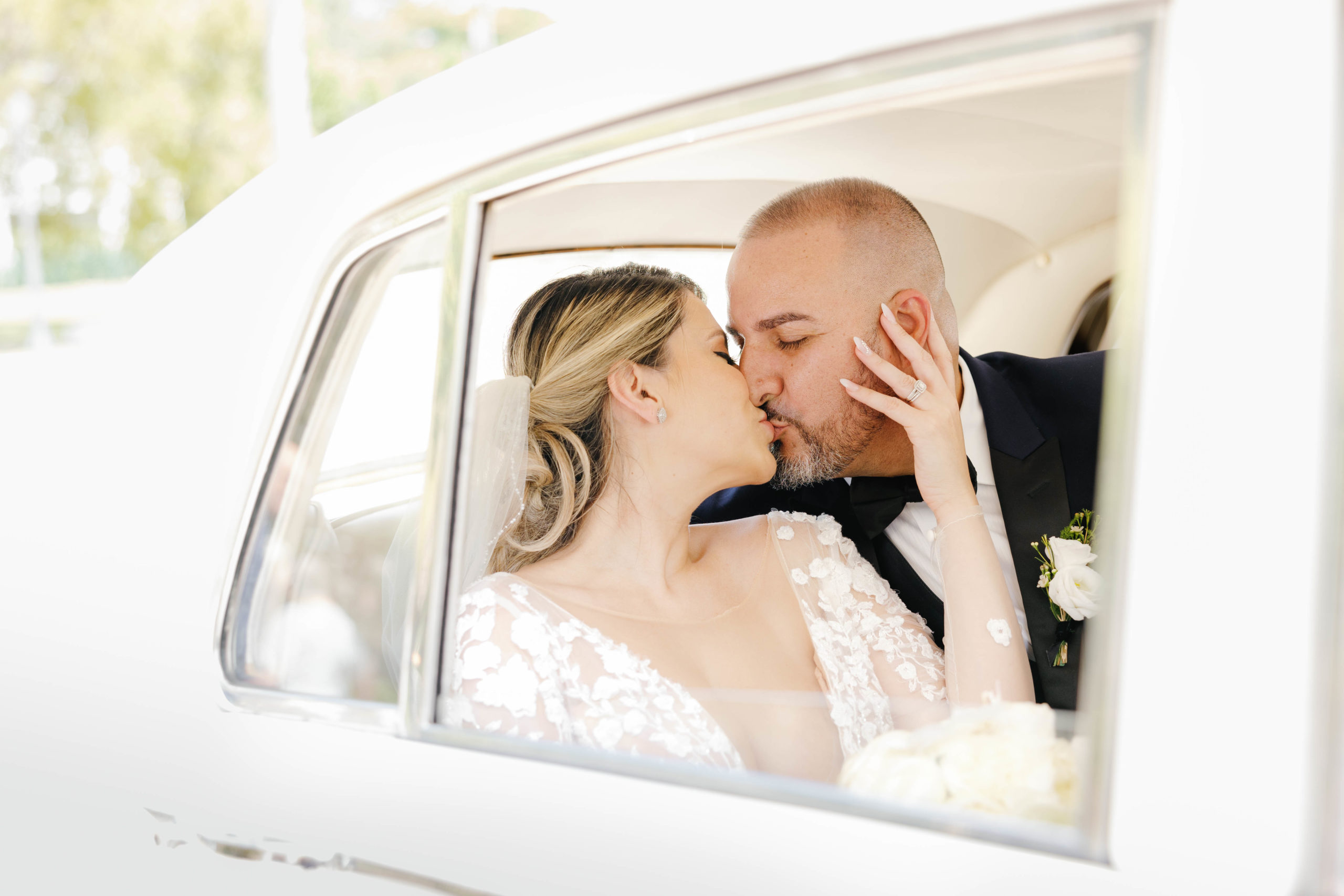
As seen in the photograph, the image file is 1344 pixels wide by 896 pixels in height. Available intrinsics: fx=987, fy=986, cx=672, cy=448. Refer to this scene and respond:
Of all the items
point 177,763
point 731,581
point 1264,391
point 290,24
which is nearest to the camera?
point 1264,391

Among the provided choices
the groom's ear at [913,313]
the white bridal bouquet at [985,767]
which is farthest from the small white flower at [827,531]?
the white bridal bouquet at [985,767]

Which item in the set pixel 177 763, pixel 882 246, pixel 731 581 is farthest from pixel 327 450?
pixel 882 246

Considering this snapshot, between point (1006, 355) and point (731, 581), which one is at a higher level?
point (1006, 355)

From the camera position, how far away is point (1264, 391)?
72 centimetres

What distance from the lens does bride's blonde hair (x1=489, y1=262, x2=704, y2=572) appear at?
1892 mm

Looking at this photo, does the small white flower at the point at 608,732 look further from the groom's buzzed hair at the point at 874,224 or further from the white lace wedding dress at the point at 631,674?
the groom's buzzed hair at the point at 874,224

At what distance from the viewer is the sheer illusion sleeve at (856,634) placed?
1620 millimetres

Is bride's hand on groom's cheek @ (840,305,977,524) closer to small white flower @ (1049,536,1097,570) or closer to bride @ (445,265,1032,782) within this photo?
bride @ (445,265,1032,782)

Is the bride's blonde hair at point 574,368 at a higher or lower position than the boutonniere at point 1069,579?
higher

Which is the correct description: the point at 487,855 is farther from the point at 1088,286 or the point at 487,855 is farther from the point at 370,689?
the point at 1088,286

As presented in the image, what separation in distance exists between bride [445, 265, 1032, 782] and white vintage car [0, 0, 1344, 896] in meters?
0.27

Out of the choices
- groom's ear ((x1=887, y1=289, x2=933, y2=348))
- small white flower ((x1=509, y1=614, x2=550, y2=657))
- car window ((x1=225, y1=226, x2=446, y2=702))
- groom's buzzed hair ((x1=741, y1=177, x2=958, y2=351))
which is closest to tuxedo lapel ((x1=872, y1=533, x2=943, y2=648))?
groom's ear ((x1=887, y1=289, x2=933, y2=348))

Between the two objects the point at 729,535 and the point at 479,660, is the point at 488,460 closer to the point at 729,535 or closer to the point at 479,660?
the point at 479,660

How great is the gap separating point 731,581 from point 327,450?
0.94 m
